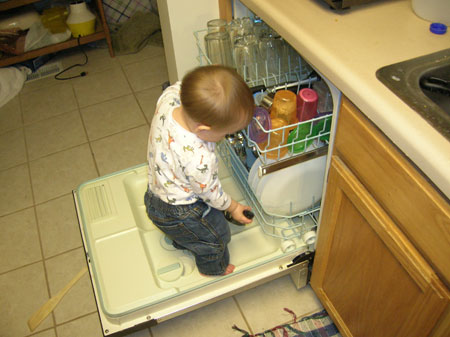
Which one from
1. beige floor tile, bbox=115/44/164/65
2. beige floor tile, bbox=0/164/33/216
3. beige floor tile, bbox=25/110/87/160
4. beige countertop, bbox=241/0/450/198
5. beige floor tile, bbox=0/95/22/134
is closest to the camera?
beige countertop, bbox=241/0/450/198

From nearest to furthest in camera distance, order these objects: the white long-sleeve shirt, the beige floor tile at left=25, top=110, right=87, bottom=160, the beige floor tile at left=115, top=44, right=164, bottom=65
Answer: the white long-sleeve shirt < the beige floor tile at left=25, top=110, right=87, bottom=160 < the beige floor tile at left=115, top=44, right=164, bottom=65

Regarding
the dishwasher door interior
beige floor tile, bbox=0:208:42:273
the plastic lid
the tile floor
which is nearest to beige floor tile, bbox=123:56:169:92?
the tile floor

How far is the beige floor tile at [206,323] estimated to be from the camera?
4.26 ft

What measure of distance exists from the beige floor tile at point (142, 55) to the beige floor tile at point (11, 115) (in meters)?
0.65

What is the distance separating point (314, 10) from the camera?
0.95 m

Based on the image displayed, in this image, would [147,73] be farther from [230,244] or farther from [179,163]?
[179,163]

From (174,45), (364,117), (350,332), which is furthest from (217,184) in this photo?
(174,45)

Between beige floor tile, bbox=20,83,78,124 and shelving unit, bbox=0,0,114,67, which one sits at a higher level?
shelving unit, bbox=0,0,114,67

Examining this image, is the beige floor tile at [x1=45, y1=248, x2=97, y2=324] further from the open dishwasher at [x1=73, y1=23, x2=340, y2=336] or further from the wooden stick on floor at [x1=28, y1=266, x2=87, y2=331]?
the open dishwasher at [x1=73, y1=23, x2=340, y2=336]

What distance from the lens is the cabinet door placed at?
0.71 m

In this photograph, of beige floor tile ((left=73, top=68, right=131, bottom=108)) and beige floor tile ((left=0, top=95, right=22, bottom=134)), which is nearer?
beige floor tile ((left=0, top=95, right=22, bottom=134))

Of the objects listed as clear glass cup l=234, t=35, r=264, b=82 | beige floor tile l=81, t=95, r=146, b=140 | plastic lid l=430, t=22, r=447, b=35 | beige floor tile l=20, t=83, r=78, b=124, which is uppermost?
plastic lid l=430, t=22, r=447, b=35

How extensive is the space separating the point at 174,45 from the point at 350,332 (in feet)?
3.52

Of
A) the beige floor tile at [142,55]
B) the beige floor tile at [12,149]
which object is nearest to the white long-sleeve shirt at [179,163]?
the beige floor tile at [12,149]
